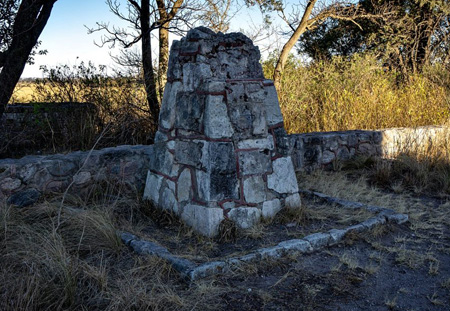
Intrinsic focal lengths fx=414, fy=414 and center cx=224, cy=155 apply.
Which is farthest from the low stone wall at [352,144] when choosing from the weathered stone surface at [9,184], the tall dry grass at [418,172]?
the weathered stone surface at [9,184]

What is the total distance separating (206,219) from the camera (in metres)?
3.44

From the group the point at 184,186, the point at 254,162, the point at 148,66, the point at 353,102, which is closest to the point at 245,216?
the point at 254,162

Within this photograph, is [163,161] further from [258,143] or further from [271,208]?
[271,208]

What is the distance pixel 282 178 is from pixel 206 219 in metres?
0.85

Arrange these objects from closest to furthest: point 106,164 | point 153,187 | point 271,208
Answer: point 271,208
point 153,187
point 106,164

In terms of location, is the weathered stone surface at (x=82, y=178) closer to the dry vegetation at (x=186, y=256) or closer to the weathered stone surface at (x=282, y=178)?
the dry vegetation at (x=186, y=256)

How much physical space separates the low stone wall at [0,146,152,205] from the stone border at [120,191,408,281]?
101 cm

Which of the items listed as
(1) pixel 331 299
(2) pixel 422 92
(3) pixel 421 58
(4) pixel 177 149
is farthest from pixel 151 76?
(3) pixel 421 58

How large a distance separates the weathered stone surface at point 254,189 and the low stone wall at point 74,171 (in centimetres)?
143

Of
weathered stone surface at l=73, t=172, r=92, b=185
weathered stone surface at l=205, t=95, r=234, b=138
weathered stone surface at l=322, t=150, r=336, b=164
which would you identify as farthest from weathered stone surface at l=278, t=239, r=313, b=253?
weathered stone surface at l=322, t=150, r=336, b=164

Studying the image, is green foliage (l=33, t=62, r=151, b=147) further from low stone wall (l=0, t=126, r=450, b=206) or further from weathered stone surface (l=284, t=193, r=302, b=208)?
weathered stone surface (l=284, t=193, r=302, b=208)

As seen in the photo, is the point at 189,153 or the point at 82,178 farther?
the point at 82,178

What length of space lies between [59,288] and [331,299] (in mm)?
1624

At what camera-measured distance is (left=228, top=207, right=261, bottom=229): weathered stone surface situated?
356 cm
